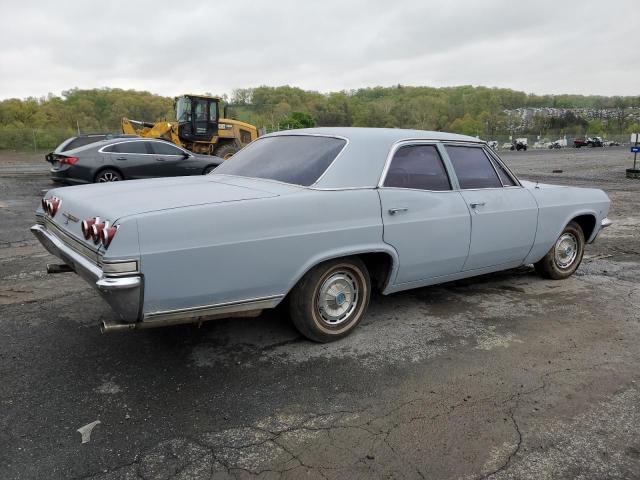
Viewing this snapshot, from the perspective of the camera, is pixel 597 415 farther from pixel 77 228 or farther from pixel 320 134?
pixel 77 228

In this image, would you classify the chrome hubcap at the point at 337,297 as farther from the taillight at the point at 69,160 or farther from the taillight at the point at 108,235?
the taillight at the point at 69,160

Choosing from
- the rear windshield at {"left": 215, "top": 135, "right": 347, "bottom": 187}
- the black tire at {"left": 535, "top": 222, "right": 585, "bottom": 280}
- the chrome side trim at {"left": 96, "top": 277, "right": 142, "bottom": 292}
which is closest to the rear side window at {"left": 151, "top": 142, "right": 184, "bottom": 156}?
the rear windshield at {"left": 215, "top": 135, "right": 347, "bottom": 187}

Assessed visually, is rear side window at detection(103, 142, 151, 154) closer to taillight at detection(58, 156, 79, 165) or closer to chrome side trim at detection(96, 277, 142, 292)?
taillight at detection(58, 156, 79, 165)

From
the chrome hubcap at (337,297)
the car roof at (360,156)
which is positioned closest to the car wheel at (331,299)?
the chrome hubcap at (337,297)

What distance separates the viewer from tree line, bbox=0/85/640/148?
5078cm

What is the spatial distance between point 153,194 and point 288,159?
1122mm

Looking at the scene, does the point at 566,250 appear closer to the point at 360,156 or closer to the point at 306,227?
the point at 360,156

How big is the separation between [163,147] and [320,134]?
1000 centimetres

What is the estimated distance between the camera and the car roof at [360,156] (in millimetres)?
3610

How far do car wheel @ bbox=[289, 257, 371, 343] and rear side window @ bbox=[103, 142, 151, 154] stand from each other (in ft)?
33.9

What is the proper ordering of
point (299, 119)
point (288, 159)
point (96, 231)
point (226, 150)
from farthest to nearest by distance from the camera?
point (299, 119)
point (226, 150)
point (288, 159)
point (96, 231)

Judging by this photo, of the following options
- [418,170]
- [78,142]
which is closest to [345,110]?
[78,142]

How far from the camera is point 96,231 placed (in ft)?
9.48

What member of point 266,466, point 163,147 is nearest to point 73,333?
point 266,466
